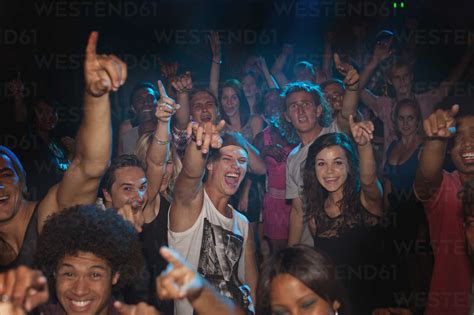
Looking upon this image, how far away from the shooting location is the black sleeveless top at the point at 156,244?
3.71 metres

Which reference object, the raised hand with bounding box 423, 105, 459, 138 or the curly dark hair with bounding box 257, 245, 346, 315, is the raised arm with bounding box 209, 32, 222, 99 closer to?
the raised hand with bounding box 423, 105, 459, 138

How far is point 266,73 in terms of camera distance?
5.31 m

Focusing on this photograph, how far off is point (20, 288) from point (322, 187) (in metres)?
2.39

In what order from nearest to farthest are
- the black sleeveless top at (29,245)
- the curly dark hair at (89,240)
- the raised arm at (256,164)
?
the curly dark hair at (89,240) < the black sleeveless top at (29,245) < the raised arm at (256,164)

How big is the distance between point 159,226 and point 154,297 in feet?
1.30

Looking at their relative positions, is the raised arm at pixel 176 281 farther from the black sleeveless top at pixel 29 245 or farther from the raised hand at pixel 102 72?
the black sleeveless top at pixel 29 245

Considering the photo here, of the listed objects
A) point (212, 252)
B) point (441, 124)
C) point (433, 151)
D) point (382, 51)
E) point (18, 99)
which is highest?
point (382, 51)

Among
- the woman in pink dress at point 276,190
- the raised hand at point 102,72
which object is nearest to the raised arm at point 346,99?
the woman in pink dress at point 276,190

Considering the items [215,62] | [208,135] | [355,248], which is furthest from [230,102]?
[208,135]

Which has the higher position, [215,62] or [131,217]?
[215,62]

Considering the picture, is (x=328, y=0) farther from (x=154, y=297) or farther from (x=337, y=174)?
(x=154, y=297)

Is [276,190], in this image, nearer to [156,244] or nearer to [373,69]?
[156,244]

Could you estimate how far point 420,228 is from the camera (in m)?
4.15

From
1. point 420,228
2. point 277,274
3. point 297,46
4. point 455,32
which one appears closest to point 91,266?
point 277,274
